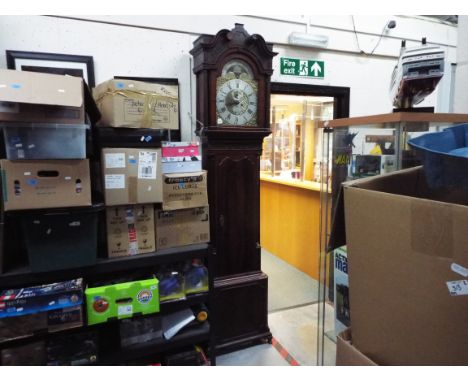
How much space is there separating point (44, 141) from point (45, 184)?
18 centimetres

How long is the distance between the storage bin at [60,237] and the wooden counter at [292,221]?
2.40 meters

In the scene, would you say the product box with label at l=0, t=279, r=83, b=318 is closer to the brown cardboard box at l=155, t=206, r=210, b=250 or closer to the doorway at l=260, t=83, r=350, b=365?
the brown cardboard box at l=155, t=206, r=210, b=250

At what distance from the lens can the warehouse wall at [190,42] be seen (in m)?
2.04

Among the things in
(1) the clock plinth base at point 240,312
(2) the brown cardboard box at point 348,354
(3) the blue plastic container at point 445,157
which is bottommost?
(1) the clock plinth base at point 240,312

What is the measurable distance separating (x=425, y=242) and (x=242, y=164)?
1689mm

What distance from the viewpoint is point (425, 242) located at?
667 millimetres

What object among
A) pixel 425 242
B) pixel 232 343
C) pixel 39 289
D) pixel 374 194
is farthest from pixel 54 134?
pixel 232 343

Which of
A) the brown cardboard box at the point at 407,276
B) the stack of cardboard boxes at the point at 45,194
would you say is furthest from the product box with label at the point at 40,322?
the brown cardboard box at the point at 407,276

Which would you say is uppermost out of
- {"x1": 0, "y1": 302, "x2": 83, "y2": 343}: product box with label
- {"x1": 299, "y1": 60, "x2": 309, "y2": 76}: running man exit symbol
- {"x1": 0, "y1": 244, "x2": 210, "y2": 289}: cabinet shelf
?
{"x1": 299, "y1": 60, "x2": 309, "y2": 76}: running man exit symbol

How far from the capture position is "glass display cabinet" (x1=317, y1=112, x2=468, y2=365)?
1.30 metres

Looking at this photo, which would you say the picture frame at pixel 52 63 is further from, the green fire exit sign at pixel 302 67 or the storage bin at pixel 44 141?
the green fire exit sign at pixel 302 67

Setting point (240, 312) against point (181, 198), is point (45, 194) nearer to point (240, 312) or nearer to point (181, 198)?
point (181, 198)

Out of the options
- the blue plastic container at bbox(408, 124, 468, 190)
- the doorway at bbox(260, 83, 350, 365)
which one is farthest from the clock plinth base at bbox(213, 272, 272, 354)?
the blue plastic container at bbox(408, 124, 468, 190)

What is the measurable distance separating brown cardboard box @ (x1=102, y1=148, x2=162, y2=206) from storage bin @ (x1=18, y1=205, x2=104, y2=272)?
0.37 ft
